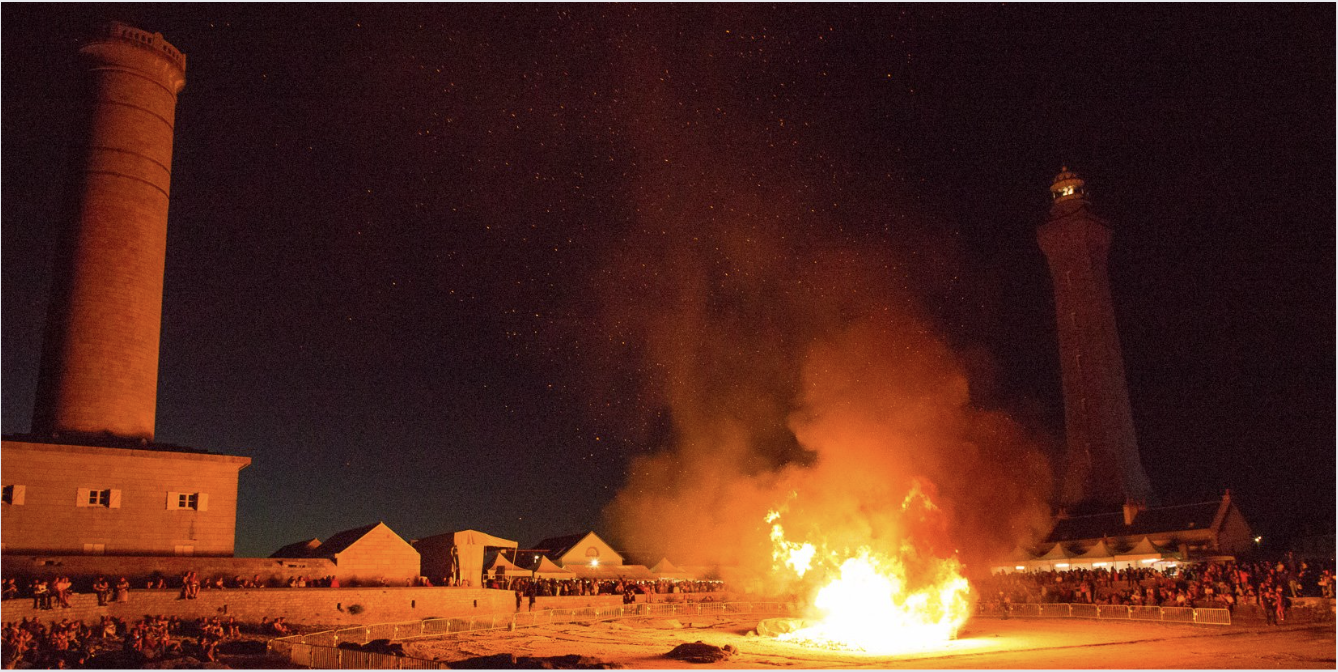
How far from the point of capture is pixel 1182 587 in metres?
37.2

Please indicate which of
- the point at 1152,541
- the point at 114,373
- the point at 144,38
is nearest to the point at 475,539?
the point at 114,373

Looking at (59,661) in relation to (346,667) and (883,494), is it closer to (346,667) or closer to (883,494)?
(346,667)

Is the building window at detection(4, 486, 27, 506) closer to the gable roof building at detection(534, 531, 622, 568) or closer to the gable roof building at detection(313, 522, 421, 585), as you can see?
the gable roof building at detection(313, 522, 421, 585)

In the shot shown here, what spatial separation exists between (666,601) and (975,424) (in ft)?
64.3

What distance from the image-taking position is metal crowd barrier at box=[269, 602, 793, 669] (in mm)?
21516

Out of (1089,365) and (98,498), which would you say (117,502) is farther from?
(1089,365)

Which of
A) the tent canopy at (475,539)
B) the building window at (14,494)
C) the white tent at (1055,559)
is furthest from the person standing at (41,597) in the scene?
the white tent at (1055,559)

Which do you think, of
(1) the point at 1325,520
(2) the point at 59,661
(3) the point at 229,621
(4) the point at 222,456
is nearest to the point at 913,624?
(3) the point at 229,621

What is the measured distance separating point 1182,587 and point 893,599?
581 inches

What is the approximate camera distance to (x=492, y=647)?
29.6 m

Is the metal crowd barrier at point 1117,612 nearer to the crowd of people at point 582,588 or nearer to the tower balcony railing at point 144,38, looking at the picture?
the crowd of people at point 582,588

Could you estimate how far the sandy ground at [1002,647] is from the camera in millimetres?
23547

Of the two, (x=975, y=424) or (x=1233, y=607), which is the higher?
(x=975, y=424)

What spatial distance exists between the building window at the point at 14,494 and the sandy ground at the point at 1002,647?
14739 mm
